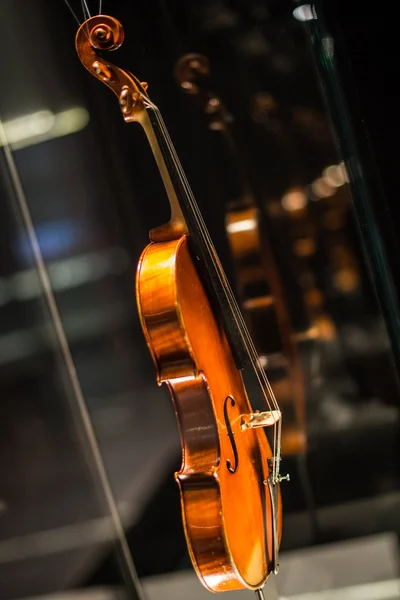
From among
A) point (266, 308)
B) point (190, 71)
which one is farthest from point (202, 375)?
point (190, 71)

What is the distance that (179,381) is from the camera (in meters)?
0.89

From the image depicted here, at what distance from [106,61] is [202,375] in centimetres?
46

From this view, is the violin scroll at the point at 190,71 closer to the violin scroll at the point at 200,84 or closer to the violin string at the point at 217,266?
the violin scroll at the point at 200,84

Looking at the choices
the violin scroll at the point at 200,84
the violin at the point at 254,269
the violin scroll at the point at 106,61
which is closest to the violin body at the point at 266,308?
the violin at the point at 254,269

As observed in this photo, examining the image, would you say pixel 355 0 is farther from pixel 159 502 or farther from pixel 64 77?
pixel 159 502

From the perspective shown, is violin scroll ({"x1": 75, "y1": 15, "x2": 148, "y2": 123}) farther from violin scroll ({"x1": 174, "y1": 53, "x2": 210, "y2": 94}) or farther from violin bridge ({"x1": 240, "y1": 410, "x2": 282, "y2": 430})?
violin bridge ({"x1": 240, "y1": 410, "x2": 282, "y2": 430})

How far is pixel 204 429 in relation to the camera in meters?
0.89

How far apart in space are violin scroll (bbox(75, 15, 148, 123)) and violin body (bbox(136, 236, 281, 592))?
0.66ft

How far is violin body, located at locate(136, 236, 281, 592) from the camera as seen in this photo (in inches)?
33.2

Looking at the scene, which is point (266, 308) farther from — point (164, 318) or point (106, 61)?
→ point (106, 61)

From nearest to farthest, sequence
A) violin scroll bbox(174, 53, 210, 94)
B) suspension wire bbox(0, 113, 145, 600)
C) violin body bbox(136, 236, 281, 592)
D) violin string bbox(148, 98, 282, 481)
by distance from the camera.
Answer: violin body bbox(136, 236, 281, 592)
violin string bbox(148, 98, 282, 481)
violin scroll bbox(174, 53, 210, 94)
suspension wire bbox(0, 113, 145, 600)

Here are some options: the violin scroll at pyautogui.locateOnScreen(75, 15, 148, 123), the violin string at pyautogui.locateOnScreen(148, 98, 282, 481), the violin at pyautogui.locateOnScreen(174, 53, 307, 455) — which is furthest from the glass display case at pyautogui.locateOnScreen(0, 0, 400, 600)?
the violin scroll at pyautogui.locateOnScreen(75, 15, 148, 123)

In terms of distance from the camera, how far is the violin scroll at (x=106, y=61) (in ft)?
2.86

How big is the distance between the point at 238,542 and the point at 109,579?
0.86 metres
